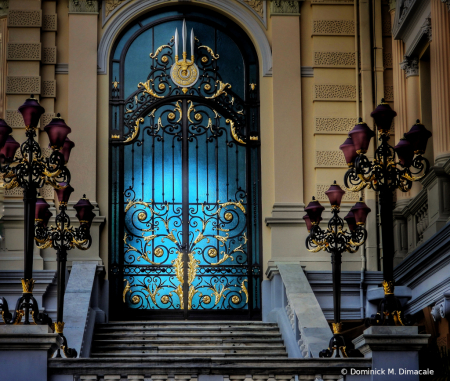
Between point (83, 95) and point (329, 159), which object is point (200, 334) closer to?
point (329, 159)

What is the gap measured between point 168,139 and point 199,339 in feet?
14.1

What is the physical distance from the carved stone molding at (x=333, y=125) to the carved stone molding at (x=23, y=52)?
16.8 feet

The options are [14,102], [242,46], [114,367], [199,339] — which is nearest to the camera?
[114,367]

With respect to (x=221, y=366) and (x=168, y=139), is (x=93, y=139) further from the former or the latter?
(x=221, y=366)

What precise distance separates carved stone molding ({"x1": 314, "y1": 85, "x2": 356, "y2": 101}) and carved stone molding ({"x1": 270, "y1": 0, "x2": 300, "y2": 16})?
1484mm

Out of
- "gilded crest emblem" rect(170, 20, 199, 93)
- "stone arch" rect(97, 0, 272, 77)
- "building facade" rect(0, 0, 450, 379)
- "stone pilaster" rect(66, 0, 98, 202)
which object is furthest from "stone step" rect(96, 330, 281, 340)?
"stone arch" rect(97, 0, 272, 77)

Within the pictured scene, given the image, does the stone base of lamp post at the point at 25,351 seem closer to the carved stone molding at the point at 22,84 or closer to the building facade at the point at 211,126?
the building facade at the point at 211,126

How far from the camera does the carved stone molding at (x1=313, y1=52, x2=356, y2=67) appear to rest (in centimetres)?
1656

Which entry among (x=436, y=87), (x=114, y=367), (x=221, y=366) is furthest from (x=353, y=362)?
(x=436, y=87)

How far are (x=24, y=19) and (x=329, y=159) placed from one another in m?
5.99

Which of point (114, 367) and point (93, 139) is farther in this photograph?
point (93, 139)

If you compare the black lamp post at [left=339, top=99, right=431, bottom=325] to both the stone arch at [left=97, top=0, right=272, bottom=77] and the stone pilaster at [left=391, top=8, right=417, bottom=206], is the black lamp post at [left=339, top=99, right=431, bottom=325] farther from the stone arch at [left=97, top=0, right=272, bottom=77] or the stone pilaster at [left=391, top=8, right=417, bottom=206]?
the stone arch at [left=97, top=0, right=272, bottom=77]

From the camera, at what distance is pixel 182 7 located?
17.0 m

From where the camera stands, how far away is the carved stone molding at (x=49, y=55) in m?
16.2
